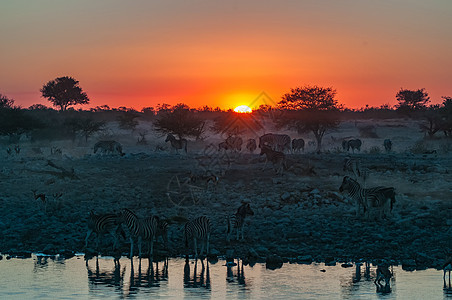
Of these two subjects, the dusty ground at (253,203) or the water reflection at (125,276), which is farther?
the dusty ground at (253,203)

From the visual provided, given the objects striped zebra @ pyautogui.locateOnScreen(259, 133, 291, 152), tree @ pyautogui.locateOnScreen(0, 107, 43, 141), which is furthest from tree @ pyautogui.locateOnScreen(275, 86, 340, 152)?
tree @ pyautogui.locateOnScreen(0, 107, 43, 141)

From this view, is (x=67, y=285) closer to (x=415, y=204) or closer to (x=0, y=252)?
(x=0, y=252)

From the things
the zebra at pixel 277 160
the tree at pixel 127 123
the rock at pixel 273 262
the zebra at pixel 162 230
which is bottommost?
the rock at pixel 273 262

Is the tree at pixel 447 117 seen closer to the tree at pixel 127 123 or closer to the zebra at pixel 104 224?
the tree at pixel 127 123

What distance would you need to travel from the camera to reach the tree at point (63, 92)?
80.3m

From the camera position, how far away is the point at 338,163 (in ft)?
97.9

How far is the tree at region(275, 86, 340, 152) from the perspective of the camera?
4512 centimetres

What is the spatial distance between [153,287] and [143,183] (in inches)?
437

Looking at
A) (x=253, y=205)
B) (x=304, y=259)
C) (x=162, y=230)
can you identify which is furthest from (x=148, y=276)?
(x=253, y=205)

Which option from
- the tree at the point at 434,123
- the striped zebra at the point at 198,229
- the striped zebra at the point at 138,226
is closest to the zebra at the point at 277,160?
the striped zebra at the point at 198,229

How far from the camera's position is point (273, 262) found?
660 inches

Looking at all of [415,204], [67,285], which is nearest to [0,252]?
[67,285]

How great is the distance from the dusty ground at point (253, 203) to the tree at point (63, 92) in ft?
159

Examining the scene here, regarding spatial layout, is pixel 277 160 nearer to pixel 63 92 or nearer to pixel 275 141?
pixel 275 141
